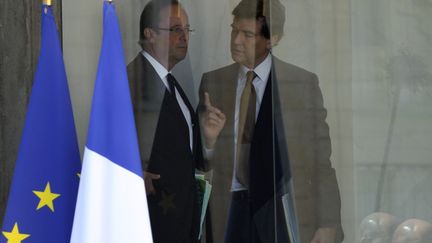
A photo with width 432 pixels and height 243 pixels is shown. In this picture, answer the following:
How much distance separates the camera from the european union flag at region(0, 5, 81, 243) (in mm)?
4734

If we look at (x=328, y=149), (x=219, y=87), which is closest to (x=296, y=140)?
(x=328, y=149)

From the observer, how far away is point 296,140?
5.40 m

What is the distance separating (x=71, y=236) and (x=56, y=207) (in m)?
0.23

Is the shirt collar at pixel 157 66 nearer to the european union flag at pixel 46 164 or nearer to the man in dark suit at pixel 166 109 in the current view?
the man in dark suit at pixel 166 109

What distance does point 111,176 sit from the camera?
4.66 metres

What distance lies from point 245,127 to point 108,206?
116cm

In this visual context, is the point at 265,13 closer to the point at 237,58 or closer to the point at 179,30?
the point at 237,58

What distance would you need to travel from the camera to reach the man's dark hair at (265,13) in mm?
5422

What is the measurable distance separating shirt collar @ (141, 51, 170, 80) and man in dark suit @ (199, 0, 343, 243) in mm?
219

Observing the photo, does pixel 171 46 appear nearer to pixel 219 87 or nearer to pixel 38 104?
pixel 219 87

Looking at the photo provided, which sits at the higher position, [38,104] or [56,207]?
[38,104]

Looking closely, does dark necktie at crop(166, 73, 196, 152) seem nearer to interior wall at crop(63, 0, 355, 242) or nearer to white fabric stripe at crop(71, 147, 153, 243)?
interior wall at crop(63, 0, 355, 242)

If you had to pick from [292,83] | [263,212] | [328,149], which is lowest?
[263,212]

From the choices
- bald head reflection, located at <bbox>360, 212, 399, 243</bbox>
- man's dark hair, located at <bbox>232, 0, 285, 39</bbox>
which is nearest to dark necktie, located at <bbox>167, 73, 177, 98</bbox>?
man's dark hair, located at <bbox>232, 0, 285, 39</bbox>
